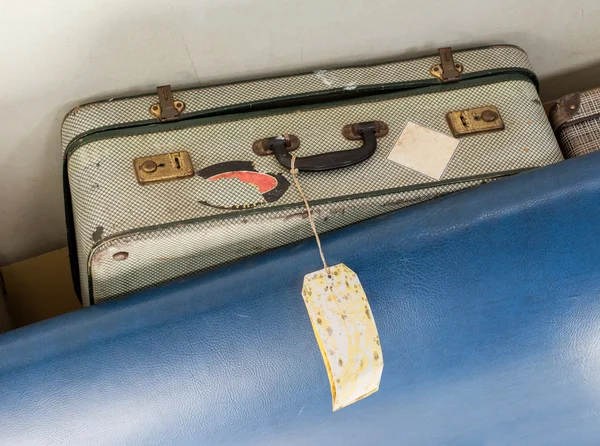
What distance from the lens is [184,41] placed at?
1.09m

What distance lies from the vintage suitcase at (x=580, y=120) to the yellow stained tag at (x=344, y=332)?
538 mm

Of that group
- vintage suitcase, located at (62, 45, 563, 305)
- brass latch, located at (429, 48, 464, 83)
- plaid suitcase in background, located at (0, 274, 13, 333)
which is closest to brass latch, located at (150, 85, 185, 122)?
vintage suitcase, located at (62, 45, 563, 305)

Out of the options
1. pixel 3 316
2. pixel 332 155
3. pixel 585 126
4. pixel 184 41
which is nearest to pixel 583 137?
pixel 585 126

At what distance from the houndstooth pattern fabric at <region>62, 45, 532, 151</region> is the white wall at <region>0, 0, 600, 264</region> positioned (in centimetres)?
5

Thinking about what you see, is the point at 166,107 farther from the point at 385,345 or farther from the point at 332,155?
the point at 385,345

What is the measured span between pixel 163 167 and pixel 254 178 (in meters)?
0.14

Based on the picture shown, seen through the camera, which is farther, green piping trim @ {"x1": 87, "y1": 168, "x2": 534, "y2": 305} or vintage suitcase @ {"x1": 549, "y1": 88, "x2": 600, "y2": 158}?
vintage suitcase @ {"x1": 549, "y1": 88, "x2": 600, "y2": 158}

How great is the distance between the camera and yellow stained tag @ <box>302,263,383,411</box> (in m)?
0.90

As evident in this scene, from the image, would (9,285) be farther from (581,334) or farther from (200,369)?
(581,334)

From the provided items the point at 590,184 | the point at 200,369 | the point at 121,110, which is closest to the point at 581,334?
the point at 590,184

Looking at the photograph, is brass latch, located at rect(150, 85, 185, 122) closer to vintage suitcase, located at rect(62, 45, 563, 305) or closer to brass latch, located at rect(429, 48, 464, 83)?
vintage suitcase, located at rect(62, 45, 563, 305)

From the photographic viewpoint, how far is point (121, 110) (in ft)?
3.54

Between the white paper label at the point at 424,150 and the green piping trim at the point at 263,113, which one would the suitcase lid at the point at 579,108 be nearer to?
the green piping trim at the point at 263,113

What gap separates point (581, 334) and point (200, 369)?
1.76ft
